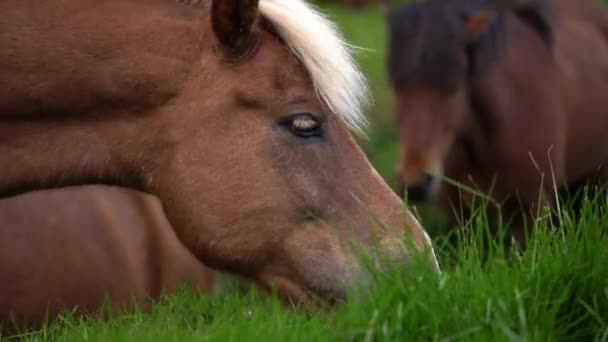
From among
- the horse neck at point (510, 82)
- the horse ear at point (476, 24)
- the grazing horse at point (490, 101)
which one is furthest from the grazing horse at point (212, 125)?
the horse neck at point (510, 82)

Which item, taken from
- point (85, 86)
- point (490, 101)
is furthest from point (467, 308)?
point (490, 101)

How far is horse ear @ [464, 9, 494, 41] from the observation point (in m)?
8.17

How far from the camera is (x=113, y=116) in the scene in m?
4.03

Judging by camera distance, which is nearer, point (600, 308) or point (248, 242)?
point (600, 308)

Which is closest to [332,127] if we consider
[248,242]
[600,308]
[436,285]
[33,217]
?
[248,242]

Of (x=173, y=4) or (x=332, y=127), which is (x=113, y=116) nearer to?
(x=173, y=4)

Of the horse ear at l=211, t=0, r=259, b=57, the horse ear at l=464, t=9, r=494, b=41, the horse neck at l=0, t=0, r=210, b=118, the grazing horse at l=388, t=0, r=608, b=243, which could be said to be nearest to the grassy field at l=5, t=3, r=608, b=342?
the horse neck at l=0, t=0, r=210, b=118

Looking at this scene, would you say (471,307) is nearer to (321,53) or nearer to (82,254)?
(321,53)

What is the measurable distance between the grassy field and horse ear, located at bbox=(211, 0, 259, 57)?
831 millimetres

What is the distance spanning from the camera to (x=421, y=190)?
7484 mm

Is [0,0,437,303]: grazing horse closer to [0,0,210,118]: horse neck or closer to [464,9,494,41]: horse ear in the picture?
[0,0,210,118]: horse neck

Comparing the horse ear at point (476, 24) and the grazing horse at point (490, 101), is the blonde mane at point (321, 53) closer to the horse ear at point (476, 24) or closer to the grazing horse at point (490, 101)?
the grazing horse at point (490, 101)

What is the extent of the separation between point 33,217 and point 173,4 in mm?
1578

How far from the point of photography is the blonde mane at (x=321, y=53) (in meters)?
4.02
